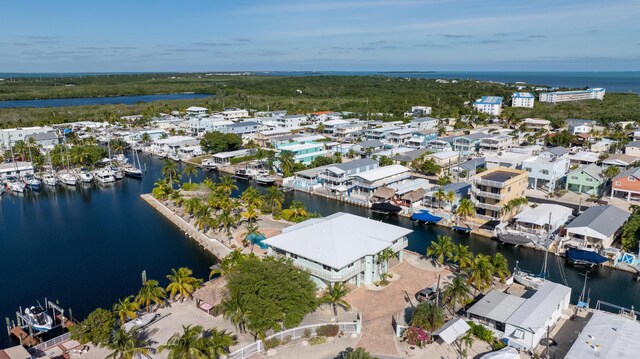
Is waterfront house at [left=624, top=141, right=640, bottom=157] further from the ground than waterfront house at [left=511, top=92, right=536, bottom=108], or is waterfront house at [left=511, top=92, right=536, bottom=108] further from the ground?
waterfront house at [left=511, top=92, right=536, bottom=108]

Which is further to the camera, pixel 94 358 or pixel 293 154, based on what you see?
pixel 293 154

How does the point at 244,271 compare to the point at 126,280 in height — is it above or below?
above

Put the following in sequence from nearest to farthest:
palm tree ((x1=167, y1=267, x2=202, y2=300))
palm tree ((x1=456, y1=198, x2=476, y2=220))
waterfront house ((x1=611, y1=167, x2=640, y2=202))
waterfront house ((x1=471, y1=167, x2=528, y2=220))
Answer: palm tree ((x1=167, y1=267, x2=202, y2=300))
palm tree ((x1=456, y1=198, x2=476, y2=220))
waterfront house ((x1=471, y1=167, x2=528, y2=220))
waterfront house ((x1=611, y1=167, x2=640, y2=202))

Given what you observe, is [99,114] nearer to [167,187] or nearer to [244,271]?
[167,187]

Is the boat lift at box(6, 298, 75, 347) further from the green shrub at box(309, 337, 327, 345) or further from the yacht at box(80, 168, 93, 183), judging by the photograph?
the yacht at box(80, 168, 93, 183)

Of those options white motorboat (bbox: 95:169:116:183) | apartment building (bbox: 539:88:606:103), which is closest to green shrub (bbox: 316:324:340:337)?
white motorboat (bbox: 95:169:116:183)

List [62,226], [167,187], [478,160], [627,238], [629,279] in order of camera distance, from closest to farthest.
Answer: [629,279]
[627,238]
[62,226]
[167,187]
[478,160]

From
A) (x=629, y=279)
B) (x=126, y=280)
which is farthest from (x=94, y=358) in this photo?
(x=629, y=279)

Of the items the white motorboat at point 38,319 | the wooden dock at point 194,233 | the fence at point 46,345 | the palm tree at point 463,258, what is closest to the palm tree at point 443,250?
the palm tree at point 463,258
